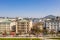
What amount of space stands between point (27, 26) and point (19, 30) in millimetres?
1651

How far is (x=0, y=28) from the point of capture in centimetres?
2950

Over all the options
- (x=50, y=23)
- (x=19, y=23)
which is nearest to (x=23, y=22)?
(x=19, y=23)

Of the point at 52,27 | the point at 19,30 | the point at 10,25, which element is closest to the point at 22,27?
the point at 19,30

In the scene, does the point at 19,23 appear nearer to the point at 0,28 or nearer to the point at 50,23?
the point at 0,28

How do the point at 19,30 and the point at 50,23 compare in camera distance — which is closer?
the point at 19,30

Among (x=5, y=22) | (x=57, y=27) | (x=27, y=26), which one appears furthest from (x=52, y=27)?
(x=5, y=22)

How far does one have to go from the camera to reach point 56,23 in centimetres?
3058

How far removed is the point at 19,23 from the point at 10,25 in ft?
6.48

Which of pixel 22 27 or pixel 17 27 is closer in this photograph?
pixel 22 27

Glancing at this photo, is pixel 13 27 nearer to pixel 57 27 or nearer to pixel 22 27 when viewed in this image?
pixel 22 27

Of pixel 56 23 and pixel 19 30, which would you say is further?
pixel 56 23

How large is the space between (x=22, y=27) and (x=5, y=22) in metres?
3.41

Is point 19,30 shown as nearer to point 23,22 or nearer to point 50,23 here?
point 23,22

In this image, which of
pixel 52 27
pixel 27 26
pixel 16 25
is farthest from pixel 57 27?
pixel 16 25
